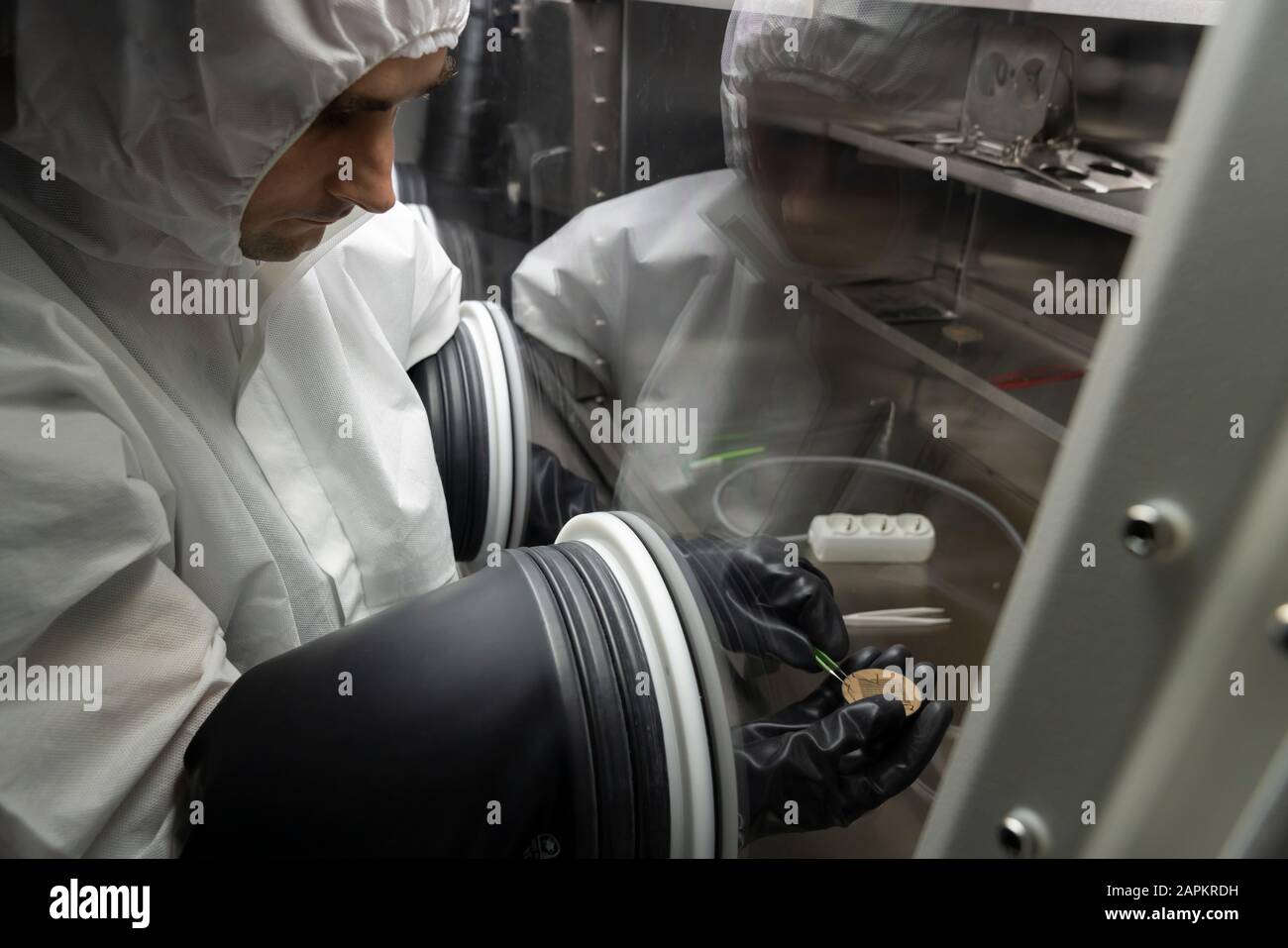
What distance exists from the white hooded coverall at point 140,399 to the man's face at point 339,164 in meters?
0.03

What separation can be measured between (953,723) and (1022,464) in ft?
0.60

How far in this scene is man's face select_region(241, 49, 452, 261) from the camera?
0.67 meters

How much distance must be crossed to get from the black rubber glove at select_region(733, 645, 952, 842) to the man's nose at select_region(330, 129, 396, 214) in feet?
1.86

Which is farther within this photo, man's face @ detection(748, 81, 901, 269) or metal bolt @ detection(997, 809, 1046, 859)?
man's face @ detection(748, 81, 901, 269)

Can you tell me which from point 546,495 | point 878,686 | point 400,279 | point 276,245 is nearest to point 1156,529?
point 878,686

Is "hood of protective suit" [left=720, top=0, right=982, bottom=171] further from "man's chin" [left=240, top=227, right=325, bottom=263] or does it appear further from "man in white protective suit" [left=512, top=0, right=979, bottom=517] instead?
"man's chin" [left=240, top=227, right=325, bottom=263]

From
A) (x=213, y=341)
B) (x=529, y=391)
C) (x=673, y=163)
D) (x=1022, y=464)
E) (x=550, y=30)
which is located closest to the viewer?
(x=1022, y=464)

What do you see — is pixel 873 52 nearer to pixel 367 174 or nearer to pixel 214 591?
pixel 367 174

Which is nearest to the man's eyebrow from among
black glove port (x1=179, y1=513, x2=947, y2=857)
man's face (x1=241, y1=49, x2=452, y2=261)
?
man's face (x1=241, y1=49, x2=452, y2=261)

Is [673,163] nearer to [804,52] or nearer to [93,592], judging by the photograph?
[804,52]

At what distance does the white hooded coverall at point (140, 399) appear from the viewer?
1.69ft

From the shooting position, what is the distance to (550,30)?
3.12 ft

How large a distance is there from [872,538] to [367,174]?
54 cm
